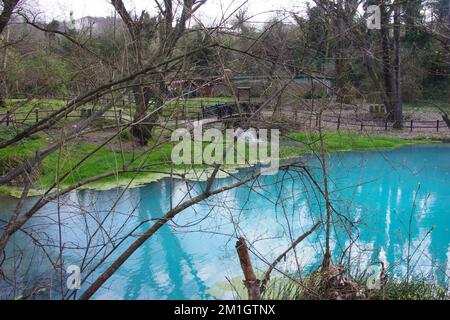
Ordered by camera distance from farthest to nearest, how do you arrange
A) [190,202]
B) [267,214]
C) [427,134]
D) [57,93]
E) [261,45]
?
1. [427,134]
2. [267,214]
3. [57,93]
4. [261,45]
5. [190,202]

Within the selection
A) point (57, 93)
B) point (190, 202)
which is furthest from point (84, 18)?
point (190, 202)

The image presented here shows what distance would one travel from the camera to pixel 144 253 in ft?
20.7

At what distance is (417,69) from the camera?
17781mm

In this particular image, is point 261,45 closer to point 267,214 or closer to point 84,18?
point 84,18

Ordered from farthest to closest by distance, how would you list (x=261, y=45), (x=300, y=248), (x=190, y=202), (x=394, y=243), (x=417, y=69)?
(x=417, y=69), (x=394, y=243), (x=300, y=248), (x=261, y=45), (x=190, y=202)
